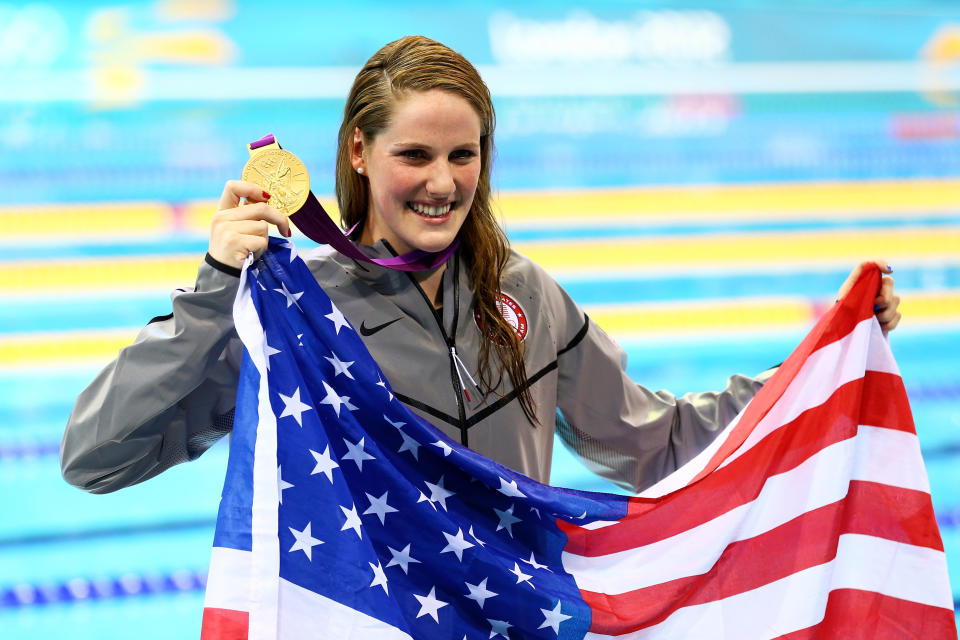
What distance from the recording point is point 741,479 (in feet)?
6.00

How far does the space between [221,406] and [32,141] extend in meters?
5.71

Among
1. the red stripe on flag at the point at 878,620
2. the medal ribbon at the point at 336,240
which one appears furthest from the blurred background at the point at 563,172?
the medal ribbon at the point at 336,240

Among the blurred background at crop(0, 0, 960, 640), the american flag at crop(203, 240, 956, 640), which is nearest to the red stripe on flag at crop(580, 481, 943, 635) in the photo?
the american flag at crop(203, 240, 956, 640)

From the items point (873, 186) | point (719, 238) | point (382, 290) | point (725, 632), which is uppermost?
point (873, 186)

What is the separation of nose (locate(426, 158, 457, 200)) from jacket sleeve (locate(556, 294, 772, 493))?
390 millimetres

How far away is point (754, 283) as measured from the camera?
6.14 metres

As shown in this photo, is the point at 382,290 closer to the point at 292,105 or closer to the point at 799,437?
the point at 799,437

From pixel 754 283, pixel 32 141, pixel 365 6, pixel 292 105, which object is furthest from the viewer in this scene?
pixel 365 6

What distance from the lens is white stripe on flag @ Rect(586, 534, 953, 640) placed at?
69.0 inches

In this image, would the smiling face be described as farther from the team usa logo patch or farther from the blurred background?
the blurred background

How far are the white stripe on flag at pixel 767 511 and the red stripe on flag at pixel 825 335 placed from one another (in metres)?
0.11

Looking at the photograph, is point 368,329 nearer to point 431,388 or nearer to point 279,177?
point 431,388

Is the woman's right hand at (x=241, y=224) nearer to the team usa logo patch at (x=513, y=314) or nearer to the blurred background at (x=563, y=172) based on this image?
the team usa logo patch at (x=513, y=314)

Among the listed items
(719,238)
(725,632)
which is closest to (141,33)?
(719,238)
